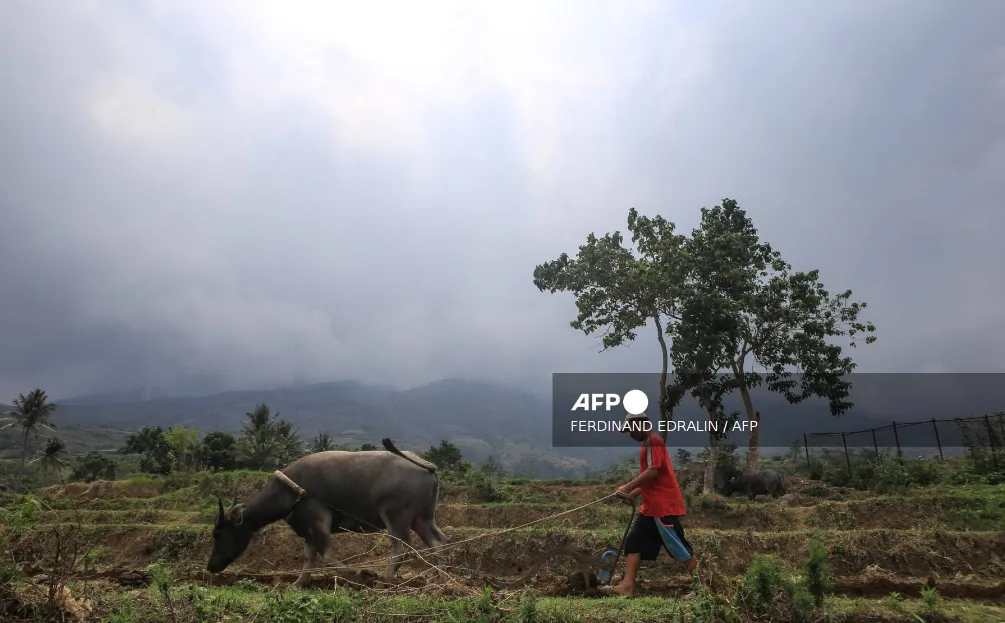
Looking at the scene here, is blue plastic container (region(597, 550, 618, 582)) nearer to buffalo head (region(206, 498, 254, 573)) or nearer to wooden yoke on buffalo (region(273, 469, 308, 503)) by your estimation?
wooden yoke on buffalo (region(273, 469, 308, 503))

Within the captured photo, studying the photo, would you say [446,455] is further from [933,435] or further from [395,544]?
[395,544]

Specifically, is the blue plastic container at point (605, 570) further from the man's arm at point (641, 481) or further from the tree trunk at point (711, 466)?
the tree trunk at point (711, 466)

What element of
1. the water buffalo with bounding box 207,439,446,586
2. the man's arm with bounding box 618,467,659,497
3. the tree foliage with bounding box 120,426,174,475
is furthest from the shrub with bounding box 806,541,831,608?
the tree foliage with bounding box 120,426,174,475

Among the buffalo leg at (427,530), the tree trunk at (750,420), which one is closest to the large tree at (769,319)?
the tree trunk at (750,420)

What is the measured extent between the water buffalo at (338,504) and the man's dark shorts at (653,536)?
2734 mm

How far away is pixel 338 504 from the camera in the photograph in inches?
289

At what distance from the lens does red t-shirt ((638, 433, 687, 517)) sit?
551 cm

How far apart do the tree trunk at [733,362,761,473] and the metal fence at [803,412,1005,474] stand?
9.69 feet

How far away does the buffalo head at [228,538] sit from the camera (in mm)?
7180

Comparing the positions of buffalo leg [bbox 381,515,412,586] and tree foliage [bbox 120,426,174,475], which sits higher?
tree foliage [bbox 120,426,174,475]

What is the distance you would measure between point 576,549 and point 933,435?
17087mm

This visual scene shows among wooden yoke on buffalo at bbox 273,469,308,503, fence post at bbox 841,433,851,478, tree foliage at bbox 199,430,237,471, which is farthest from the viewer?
tree foliage at bbox 199,430,237,471

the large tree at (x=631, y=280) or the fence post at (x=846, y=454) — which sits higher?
the large tree at (x=631, y=280)

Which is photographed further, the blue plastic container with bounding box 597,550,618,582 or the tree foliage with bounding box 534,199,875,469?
the tree foliage with bounding box 534,199,875,469
